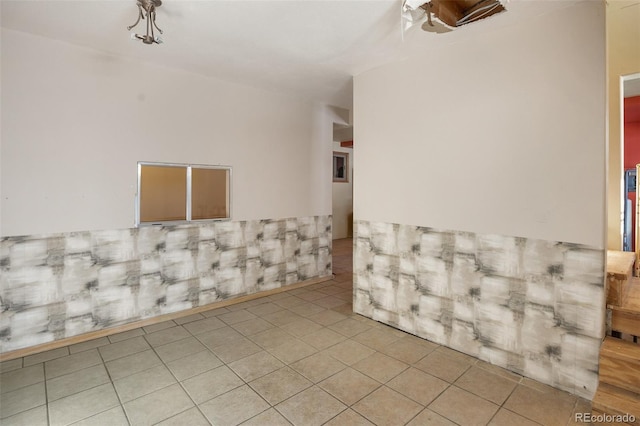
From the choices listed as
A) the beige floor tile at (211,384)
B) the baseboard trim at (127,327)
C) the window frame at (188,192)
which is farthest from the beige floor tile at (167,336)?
the window frame at (188,192)

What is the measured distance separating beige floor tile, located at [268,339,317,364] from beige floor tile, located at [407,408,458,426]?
3.58ft

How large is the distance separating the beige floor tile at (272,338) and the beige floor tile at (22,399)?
1.61 meters

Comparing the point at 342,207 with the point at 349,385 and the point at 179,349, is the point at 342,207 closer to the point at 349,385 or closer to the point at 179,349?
the point at 179,349

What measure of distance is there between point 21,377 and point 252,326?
1876 millimetres

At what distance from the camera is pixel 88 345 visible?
10.0ft

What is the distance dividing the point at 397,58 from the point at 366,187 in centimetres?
137

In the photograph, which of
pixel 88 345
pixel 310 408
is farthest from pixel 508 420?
pixel 88 345

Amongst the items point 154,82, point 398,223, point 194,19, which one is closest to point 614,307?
point 398,223

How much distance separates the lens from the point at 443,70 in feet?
9.83

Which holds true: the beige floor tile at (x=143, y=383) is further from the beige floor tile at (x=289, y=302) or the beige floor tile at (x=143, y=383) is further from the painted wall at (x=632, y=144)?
the painted wall at (x=632, y=144)

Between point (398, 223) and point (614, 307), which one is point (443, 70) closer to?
point (398, 223)

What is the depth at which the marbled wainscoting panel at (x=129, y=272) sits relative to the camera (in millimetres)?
2859

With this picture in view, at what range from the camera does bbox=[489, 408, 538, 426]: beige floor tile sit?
2027 millimetres

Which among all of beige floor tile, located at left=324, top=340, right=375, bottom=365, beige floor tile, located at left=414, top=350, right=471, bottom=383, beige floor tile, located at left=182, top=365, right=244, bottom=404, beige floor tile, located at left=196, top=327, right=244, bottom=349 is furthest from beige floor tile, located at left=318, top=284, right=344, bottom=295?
beige floor tile, located at left=182, top=365, right=244, bottom=404
